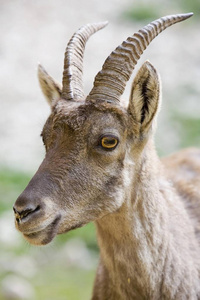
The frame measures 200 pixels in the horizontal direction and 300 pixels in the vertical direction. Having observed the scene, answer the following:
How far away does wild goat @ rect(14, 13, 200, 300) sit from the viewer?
18.1 ft

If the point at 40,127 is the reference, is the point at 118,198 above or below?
below

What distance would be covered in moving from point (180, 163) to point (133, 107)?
2443 millimetres

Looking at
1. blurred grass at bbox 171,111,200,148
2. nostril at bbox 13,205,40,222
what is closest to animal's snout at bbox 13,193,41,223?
nostril at bbox 13,205,40,222

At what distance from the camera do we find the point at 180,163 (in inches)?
316

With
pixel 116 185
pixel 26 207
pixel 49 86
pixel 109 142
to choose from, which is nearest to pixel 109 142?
pixel 109 142

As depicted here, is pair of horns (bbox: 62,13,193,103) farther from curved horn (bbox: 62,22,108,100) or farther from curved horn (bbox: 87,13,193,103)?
curved horn (bbox: 62,22,108,100)

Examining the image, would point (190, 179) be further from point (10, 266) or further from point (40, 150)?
point (40, 150)

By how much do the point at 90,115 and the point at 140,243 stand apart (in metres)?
1.37

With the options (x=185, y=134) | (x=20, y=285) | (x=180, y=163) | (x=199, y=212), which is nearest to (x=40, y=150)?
(x=185, y=134)

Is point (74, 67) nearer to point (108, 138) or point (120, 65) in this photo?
point (120, 65)

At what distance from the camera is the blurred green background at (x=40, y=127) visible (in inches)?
396

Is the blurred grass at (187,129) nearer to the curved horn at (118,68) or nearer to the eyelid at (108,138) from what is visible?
the curved horn at (118,68)

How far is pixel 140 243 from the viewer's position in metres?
5.89

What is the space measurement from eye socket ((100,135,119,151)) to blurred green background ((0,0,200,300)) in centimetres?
155
